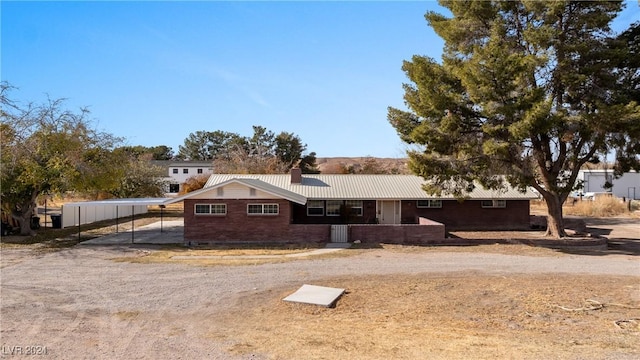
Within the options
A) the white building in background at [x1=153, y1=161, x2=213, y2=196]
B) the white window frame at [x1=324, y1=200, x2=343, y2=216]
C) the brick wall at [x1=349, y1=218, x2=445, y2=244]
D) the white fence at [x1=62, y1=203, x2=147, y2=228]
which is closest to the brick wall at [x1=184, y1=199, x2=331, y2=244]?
the brick wall at [x1=349, y1=218, x2=445, y2=244]

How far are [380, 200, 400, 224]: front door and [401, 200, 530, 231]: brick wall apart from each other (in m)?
0.51

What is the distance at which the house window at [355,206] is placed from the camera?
30.7 meters

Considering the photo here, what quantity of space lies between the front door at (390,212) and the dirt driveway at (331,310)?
36.2 feet

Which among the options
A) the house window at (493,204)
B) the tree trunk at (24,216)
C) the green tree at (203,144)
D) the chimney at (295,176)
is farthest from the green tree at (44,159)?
the green tree at (203,144)

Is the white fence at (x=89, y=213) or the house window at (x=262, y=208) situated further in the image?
the white fence at (x=89, y=213)

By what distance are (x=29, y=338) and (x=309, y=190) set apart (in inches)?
876

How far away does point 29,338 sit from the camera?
10148 millimetres

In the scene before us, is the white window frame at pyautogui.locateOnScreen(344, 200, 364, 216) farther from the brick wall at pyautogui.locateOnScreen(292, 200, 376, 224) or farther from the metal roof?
the metal roof

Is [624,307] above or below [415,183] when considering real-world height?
below

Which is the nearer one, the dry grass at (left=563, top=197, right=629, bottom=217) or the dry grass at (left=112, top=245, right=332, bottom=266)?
the dry grass at (left=112, top=245, right=332, bottom=266)

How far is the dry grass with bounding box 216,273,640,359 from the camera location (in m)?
9.23

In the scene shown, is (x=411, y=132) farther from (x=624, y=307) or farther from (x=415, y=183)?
(x=624, y=307)

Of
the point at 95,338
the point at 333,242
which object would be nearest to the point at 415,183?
the point at 333,242

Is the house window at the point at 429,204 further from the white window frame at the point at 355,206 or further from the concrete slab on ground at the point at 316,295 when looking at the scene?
the concrete slab on ground at the point at 316,295
